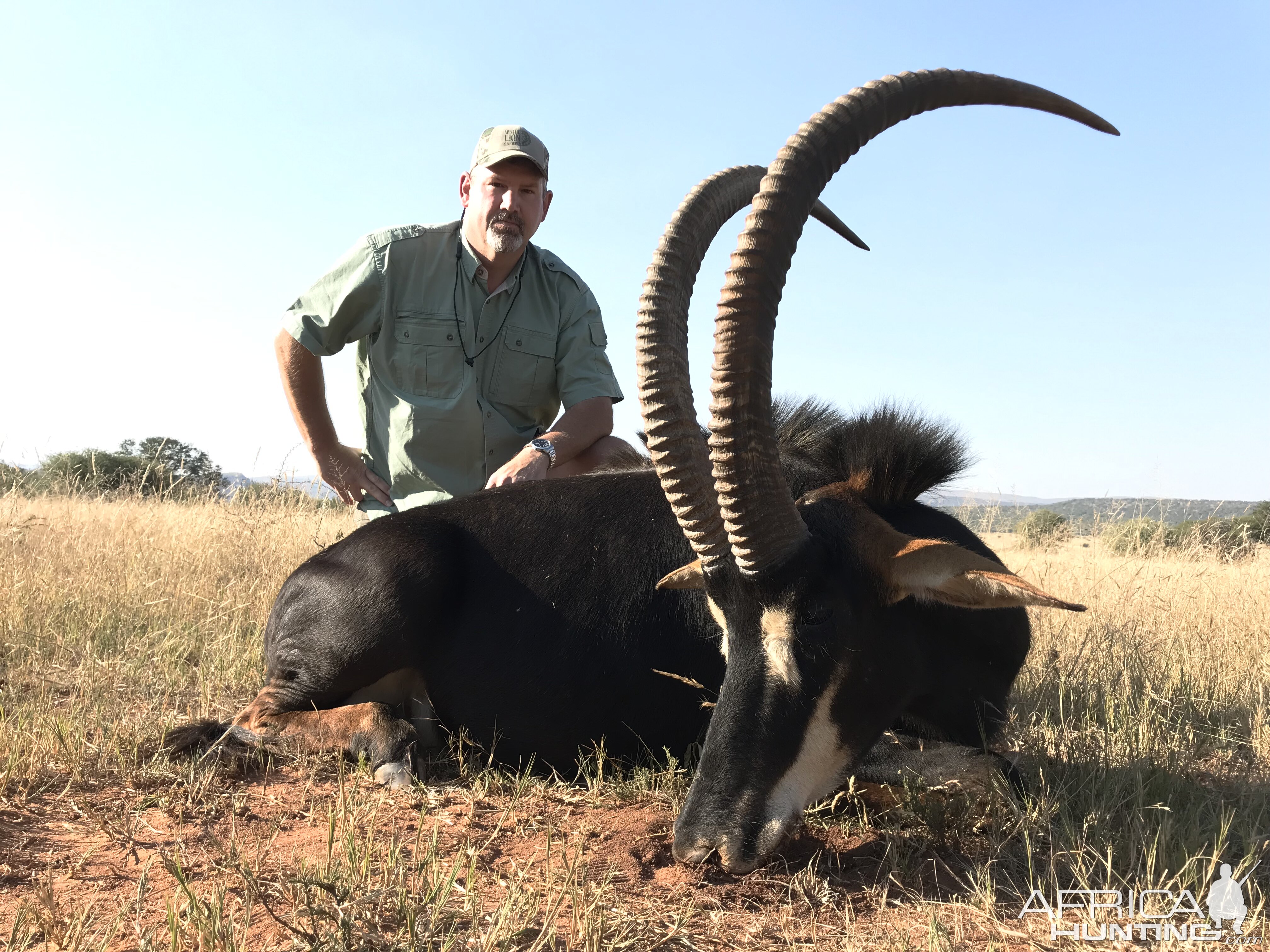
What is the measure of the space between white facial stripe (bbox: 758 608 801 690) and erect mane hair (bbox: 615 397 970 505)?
80 centimetres

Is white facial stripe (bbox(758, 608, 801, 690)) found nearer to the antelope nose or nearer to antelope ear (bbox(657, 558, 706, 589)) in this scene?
antelope ear (bbox(657, 558, 706, 589))

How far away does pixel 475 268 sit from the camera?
6.47 metres

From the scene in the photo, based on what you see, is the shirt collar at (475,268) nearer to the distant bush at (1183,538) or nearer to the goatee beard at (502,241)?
the goatee beard at (502,241)

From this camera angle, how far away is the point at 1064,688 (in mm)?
5102

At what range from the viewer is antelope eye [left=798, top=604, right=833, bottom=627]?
9.89ft

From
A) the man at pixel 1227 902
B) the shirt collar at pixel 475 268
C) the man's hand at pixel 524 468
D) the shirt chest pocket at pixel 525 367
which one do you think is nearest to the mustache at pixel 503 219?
the shirt collar at pixel 475 268

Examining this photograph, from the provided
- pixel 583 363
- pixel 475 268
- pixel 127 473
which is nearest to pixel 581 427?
pixel 583 363

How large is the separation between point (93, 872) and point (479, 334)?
423cm

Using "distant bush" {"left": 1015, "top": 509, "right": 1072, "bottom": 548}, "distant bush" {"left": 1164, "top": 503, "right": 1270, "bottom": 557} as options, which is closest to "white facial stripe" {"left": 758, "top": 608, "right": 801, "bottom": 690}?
"distant bush" {"left": 1164, "top": 503, "right": 1270, "bottom": 557}

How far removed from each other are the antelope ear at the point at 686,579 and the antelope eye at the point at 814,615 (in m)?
0.47

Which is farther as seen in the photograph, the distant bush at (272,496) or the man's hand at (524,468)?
the distant bush at (272,496)

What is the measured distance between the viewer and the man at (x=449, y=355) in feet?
20.7

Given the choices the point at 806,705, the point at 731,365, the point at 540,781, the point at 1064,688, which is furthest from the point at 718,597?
the point at 1064,688

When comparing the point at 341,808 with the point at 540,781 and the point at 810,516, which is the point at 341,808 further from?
the point at 810,516
